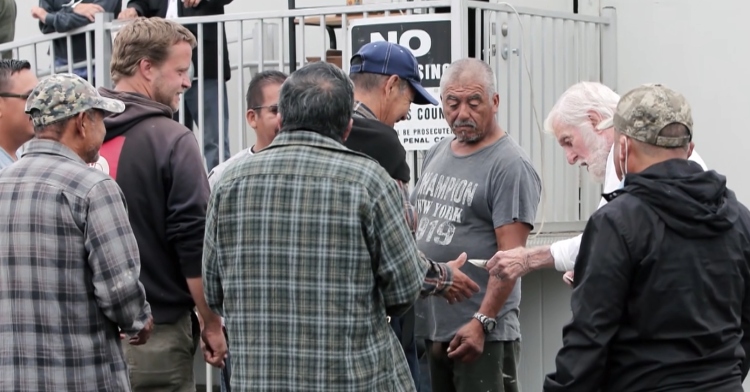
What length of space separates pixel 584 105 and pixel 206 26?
133 inches

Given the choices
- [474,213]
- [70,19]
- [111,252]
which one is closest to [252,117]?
[474,213]

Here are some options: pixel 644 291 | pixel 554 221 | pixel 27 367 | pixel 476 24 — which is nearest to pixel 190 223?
pixel 27 367

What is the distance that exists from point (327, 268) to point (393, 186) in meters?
0.33

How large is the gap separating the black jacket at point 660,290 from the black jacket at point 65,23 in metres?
4.93

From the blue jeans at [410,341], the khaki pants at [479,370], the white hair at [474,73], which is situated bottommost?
the khaki pants at [479,370]

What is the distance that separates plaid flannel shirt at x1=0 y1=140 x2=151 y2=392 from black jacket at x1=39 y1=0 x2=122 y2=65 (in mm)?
3928

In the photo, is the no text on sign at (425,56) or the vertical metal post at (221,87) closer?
the no text on sign at (425,56)

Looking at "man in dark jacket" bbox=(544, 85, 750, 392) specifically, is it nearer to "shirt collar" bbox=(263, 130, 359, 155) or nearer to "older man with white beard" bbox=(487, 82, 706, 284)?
"shirt collar" bbox=(263, 130, 359, 155)

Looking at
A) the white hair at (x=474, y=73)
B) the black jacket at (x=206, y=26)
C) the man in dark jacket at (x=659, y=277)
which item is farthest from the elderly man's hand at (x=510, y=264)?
the black jacket at (x=206, y=26)

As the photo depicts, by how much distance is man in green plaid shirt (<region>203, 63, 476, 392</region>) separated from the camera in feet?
11.1

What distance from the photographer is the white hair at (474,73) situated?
16.6 ft

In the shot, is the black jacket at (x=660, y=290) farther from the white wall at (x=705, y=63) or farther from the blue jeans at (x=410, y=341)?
the white wall at (x=705, y=63)

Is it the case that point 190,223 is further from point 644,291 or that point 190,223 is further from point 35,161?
point 644,291

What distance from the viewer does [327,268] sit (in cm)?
339
